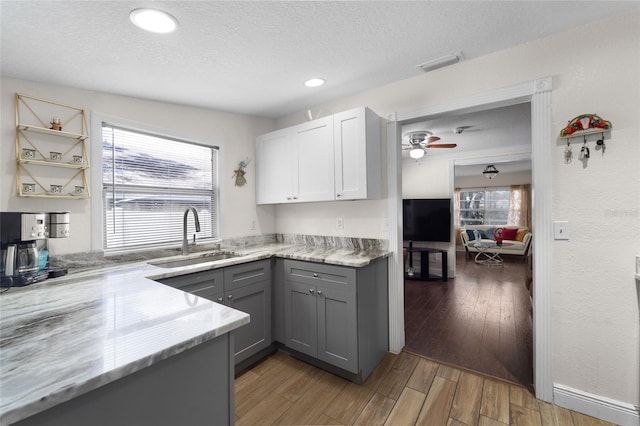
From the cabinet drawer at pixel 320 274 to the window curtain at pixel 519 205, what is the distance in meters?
8.35

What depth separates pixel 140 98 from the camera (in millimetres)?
2398

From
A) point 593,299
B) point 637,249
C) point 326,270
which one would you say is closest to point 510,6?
point 637,249

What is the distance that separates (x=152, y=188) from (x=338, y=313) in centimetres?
195

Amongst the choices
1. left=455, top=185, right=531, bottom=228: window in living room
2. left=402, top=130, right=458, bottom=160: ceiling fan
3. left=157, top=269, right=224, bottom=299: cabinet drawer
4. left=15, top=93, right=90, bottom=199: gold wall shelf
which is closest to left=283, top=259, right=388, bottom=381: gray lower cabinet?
left=157, top=269, right=224, bottom=299: cabinet drawer

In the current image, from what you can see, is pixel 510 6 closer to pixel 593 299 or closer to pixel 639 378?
pixel 593 299

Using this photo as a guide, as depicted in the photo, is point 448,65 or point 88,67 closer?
point 88,67

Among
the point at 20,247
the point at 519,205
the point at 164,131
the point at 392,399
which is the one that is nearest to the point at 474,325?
the point at 392,399

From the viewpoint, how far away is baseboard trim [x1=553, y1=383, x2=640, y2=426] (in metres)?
1.61

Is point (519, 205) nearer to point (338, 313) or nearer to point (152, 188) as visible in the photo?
point (338, 313)

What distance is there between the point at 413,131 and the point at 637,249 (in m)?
2.74

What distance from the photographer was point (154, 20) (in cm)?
147

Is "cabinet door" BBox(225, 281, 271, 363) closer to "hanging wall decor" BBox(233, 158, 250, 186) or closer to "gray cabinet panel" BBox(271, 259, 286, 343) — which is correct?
"gray cabinet panel" BBox(271, 259, 286, 343)

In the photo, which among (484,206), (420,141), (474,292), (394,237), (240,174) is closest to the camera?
(394,237)

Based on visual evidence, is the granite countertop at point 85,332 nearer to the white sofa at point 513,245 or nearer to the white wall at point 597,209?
the white wall at point 597,209
